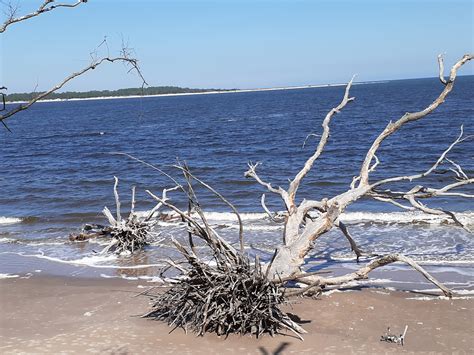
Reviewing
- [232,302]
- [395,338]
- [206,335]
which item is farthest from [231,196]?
[395,338]

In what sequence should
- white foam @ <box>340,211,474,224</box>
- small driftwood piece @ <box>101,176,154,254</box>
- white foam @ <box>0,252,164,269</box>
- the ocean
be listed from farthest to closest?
white foam @ <box>340,211,474,224</box> → small driftwood piece @ <box>101,176,154,254</box> → the ocean → white foam @ <box>0,252,164,269</box>

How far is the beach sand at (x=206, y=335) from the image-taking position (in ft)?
18.6

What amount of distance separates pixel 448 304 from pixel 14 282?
21.2 ft

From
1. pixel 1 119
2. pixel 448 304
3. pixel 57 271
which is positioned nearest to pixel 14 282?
pixel 57 271

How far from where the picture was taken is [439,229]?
11.8 m

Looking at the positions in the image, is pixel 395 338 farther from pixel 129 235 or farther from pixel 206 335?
pixel 129 235

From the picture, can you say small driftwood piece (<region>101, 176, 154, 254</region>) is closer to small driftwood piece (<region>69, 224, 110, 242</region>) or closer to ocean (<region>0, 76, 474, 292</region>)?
ocean (<region>0, 76, 474, 292</region>)

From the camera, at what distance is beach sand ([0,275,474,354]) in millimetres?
5680

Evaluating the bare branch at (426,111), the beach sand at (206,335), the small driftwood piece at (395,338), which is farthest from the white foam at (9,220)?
the small driftwood piece at (395,338)

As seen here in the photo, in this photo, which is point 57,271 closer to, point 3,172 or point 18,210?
Result: point 18,210

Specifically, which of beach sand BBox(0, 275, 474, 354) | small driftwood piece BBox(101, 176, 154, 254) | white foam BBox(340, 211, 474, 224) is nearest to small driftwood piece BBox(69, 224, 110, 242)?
small driftwood piece BBox(101, 176, 154, 254)

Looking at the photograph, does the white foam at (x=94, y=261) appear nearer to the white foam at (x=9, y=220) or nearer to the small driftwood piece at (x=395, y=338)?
the white foam at (x=9, y=220)

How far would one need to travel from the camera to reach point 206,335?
5957 millimetres

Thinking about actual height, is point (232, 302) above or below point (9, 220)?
above
